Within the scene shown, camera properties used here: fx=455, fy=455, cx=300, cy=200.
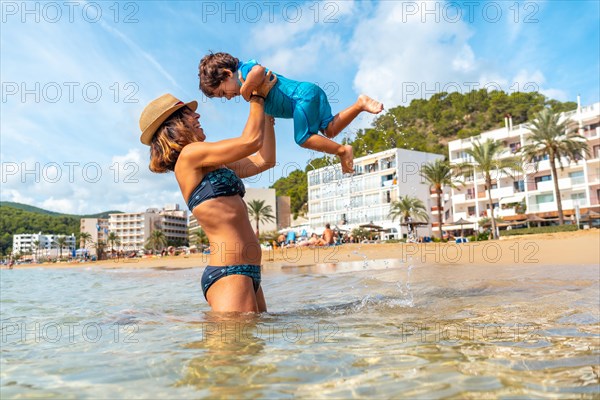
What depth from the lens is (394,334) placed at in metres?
2.92

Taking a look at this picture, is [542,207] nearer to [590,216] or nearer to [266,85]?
[590,216]

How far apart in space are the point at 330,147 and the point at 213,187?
125 centimetres

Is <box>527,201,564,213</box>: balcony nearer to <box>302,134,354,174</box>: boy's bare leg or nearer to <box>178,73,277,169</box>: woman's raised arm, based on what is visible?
<box>302,134,354,174</box>: boy's bare leg

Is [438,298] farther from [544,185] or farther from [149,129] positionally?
[544,185]

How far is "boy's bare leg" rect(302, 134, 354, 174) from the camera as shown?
4.12 meters

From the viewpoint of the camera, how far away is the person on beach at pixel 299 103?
386cm

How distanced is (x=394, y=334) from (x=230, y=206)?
4.87 ft

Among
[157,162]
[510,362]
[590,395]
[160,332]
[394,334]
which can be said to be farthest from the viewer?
[157,162]

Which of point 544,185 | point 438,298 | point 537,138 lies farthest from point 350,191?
point 438,298

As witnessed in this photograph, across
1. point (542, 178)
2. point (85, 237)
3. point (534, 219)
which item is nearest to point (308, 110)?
point (534, 219)

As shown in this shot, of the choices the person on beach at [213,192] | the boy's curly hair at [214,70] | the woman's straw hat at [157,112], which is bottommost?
the person on beach at [213,192]

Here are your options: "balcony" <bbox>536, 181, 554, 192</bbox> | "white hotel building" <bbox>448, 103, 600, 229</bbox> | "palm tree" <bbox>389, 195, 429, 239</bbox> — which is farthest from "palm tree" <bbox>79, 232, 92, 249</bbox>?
"balcony" <bbox>536, 181, 554, 192</bbox>

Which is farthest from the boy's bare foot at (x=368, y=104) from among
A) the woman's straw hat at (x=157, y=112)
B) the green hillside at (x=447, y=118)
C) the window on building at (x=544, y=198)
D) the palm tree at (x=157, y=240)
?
the palm tree at (x=157, y=240)

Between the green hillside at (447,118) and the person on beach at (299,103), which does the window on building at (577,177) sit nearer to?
the green hillside at (447,118)
